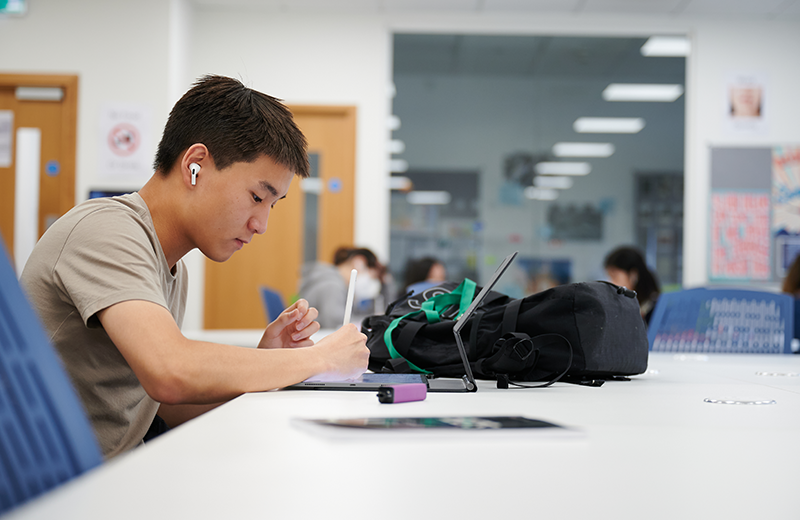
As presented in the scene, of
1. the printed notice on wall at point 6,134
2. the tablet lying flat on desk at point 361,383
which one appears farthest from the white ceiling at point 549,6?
the tablet lying flat on desk at point 361,383

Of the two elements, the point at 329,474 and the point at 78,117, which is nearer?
the point at 329,474

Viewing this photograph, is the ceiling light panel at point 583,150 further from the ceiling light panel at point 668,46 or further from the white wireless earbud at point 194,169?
the white wireless earbud at point 194,169

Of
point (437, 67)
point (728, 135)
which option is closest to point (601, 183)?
point (728, 135)

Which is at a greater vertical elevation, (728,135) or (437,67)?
(437,67)

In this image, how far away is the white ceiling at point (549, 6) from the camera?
416 centimetres

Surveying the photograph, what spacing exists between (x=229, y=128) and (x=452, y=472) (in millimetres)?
779

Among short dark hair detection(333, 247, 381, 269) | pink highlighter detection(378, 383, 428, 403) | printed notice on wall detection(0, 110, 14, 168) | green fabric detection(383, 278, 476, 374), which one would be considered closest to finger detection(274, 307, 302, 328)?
green fabric detection(383, 278, 476, 374)

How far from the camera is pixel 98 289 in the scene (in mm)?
851

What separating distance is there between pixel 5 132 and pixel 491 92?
3.41m

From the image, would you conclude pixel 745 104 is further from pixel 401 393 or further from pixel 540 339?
pixel 401 393

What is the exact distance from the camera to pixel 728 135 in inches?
170

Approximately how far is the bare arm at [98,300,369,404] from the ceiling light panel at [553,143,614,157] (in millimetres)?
4275

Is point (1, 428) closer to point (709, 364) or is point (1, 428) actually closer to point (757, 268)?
point (709, 364)

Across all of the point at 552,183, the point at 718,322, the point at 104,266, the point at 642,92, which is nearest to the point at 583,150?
the point at 552,183
